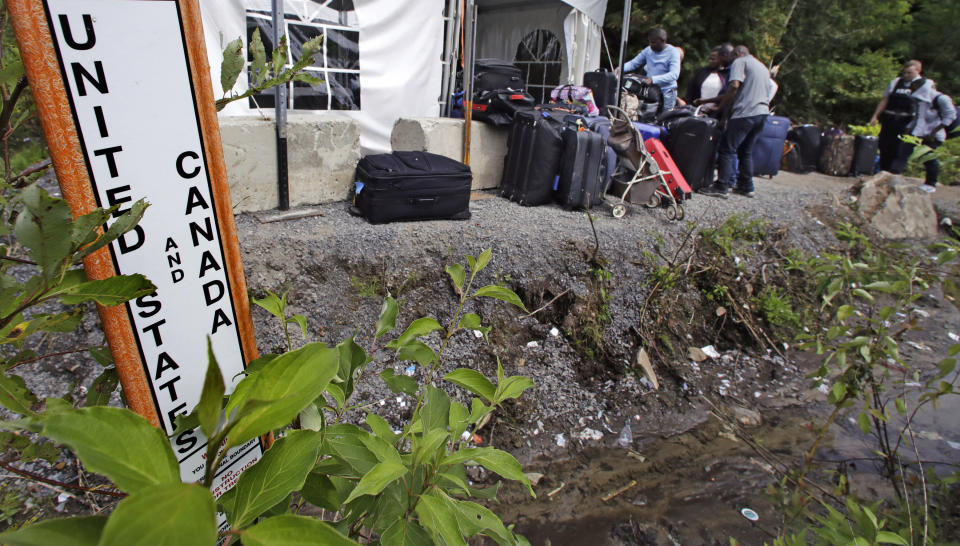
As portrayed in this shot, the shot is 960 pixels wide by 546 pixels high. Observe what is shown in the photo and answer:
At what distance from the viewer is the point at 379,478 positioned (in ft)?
2.15

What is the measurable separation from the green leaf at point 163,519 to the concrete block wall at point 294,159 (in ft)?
13.3

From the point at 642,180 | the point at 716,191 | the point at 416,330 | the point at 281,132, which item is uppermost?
the point at 416,330

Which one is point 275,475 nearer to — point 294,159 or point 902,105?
point 294,159

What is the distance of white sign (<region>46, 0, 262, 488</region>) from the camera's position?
65 centimetres

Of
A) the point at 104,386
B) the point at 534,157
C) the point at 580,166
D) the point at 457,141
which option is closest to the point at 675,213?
the point at 580,166

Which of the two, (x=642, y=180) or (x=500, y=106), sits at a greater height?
(x=500, y=106)

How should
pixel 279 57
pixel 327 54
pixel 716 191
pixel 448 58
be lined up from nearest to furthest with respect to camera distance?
pixel 279 57, pixel 327 54, pixel 448 58, pixel 716 191

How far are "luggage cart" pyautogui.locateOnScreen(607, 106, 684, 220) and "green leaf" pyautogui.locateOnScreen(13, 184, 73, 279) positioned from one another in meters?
5.08

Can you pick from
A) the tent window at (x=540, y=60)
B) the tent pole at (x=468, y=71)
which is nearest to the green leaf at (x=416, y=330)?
the tent pole at (x=468, y=71)

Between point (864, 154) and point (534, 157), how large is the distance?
764 centimetres

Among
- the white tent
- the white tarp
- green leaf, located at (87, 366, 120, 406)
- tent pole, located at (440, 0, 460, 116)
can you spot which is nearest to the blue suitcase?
the white tent

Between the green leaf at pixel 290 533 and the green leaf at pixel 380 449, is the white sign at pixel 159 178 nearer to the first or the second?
the green leaf at pixel 380 449

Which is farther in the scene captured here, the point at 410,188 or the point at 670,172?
the point at 670,172

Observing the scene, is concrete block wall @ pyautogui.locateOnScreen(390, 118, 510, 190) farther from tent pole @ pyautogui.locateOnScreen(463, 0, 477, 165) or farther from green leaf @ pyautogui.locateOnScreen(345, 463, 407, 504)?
green leaf @ pyautogui.locateOnScreen(345, 463, 407, 504)
